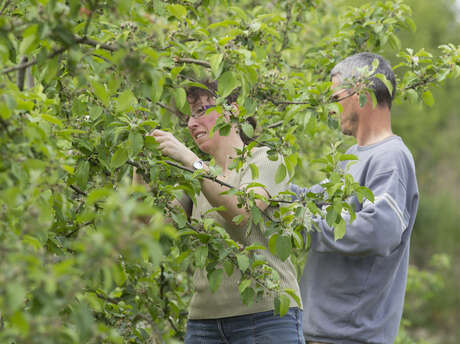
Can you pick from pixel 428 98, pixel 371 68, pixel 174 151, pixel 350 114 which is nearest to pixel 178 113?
pixel 174 151

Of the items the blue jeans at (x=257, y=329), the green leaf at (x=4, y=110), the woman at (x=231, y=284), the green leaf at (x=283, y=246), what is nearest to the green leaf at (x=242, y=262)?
the green leaf at (x=283, y=246)

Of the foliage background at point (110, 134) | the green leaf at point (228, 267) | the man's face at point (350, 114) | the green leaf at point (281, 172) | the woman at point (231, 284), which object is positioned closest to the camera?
the foliage background at point (110, 134)

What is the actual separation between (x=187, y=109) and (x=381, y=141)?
127 cm

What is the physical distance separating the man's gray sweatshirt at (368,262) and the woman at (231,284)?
0.35m

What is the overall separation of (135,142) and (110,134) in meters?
0.16

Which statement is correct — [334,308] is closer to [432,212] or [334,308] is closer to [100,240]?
[100,240]

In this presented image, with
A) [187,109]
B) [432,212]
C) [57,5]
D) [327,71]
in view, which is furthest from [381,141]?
[432,212]

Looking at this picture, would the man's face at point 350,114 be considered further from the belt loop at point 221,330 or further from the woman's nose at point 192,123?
the belt loop at point 221,330

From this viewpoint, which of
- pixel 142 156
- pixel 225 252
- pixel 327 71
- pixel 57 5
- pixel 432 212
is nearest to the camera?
pixel 57 5

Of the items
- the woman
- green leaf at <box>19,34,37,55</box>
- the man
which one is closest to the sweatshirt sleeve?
the man

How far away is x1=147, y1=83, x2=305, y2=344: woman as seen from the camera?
8.36ft

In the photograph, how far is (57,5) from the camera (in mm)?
1630

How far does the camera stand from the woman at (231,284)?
255cm

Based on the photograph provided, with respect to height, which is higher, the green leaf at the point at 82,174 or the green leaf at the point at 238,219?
the green leaf at the point at 82,174
